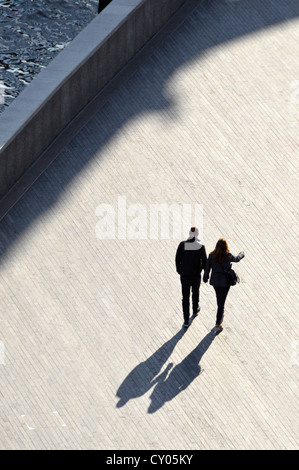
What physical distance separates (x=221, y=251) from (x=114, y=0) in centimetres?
545

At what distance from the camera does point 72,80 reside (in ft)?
45.6

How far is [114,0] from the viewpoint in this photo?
1527 cm

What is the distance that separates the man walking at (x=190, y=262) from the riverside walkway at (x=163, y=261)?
20.5 inches

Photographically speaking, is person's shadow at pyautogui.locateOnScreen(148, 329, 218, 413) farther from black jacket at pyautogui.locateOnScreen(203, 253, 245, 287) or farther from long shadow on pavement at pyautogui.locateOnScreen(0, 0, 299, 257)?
long shadow on pavement at pyautogui.locateOnScreen(0, 0, 299, 257)

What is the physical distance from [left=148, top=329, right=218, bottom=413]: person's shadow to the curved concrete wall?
3376mm

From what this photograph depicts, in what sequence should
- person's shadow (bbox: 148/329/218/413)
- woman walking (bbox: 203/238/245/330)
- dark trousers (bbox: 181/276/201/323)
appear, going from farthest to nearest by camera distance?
dark trousers (bbox: 181/276/201/323)
woman walking (bbox: 203/238/245/330)
person's shadow (bbox: 148/329/218/413)

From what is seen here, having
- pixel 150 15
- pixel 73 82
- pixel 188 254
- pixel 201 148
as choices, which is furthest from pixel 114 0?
pixel 188 254

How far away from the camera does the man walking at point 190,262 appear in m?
11.5

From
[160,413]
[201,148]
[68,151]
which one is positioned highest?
[68,151]

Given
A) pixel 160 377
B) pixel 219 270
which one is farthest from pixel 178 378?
pixel 219 270

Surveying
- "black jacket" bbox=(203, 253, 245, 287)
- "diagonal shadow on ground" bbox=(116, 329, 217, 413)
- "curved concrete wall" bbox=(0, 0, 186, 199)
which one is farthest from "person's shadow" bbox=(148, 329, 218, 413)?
"curved concrete wall" bbox=(0, 0, 186, 199)

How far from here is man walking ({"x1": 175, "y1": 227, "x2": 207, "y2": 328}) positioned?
1146 cm

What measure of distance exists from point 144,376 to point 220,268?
1442 mm
